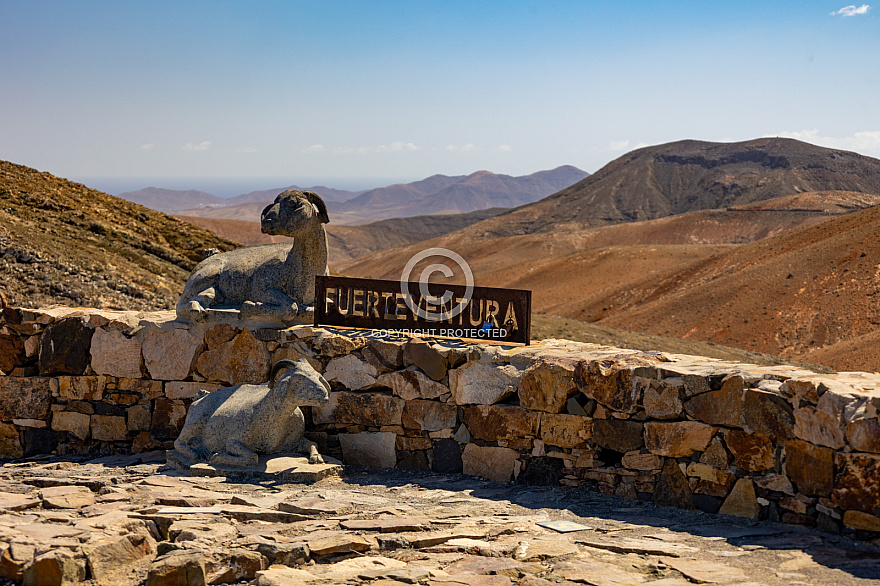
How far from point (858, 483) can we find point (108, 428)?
7010 mm

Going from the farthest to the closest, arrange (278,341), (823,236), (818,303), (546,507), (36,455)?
(823,236)
(818,303)
(36,455)
(278,341)
(546,507)

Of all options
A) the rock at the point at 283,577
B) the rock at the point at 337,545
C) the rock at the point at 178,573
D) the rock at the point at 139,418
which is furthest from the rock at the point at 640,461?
the rock at the point at 139,418

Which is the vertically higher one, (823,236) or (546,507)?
(823,236)

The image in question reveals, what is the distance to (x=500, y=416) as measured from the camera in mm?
6527

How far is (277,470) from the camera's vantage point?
643 cm

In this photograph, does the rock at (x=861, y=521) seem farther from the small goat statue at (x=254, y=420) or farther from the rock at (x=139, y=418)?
the rock at (x=139, y=418)

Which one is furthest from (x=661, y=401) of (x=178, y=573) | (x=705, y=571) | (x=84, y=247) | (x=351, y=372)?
(x=84, y=247)

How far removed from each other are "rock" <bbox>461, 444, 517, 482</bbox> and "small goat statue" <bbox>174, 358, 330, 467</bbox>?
1349 millimetres

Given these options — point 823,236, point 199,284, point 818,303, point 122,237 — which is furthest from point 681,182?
point 199,284

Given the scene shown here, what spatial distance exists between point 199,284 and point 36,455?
2603 mm

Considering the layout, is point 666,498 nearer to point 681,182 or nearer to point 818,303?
point 818,303

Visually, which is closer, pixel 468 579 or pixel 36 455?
pixel 468 579

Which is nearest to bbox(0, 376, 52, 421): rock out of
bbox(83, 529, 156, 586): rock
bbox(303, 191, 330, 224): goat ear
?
bbox(303, 191, 330, 224): goat ear

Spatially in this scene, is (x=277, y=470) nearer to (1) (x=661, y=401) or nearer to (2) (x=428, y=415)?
(2) (x=428, y=415)
